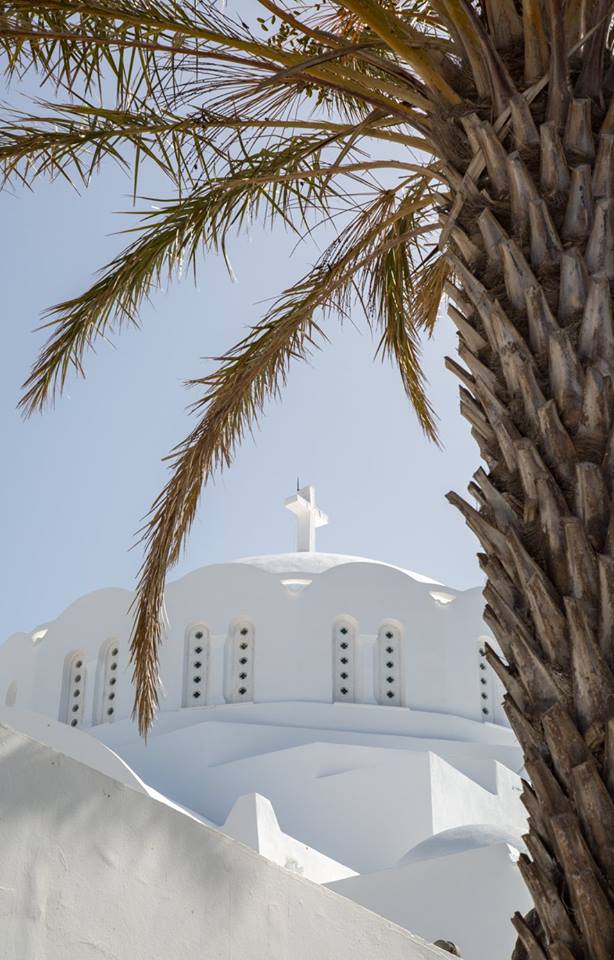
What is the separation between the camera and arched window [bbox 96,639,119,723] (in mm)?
19734

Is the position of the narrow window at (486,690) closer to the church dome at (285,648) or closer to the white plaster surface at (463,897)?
the church dome at (285,648)

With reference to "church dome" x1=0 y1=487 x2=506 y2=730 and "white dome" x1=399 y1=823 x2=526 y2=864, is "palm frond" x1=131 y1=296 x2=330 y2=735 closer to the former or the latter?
"white dome" x1=399 y1=823 x2=526 y2=864

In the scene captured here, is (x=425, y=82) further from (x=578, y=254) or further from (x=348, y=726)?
(x=348, y=726)

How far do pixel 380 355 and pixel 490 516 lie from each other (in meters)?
4.02

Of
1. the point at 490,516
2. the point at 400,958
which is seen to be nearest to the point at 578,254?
the point at 490,516

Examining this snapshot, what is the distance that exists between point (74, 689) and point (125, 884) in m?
18.2

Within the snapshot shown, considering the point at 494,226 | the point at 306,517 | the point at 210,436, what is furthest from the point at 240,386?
the point at 306,517

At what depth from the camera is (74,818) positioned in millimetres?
2967

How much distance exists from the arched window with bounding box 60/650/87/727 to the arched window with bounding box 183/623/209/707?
214cm

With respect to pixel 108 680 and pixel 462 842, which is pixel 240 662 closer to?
pixel 108 680

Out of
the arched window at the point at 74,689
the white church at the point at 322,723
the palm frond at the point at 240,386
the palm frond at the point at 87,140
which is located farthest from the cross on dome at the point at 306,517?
the palm frond at the point at 87,140

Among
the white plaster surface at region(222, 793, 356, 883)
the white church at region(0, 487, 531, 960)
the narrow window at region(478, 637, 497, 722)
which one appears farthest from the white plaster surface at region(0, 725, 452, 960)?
the narrow window at region(478, 637, 497, 722)

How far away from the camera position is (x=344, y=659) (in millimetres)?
19531

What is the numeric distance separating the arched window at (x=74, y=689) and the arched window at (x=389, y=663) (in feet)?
16.6
